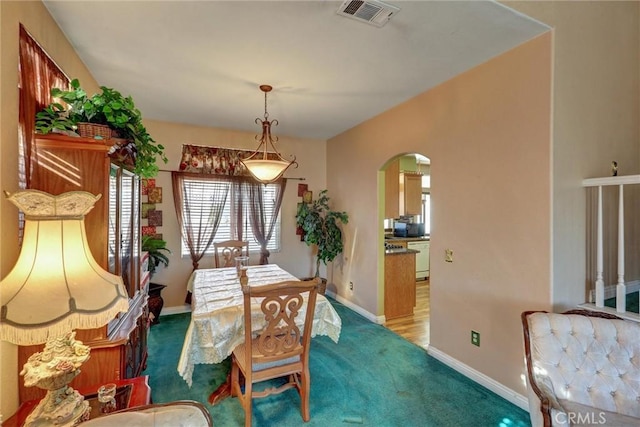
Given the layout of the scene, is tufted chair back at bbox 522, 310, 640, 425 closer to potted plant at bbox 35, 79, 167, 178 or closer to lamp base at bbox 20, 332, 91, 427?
lamp base at bbox 20, 332, 91, 427

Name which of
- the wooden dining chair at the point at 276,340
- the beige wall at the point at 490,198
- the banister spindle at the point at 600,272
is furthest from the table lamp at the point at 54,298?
the banister spindle at the point at 600,272

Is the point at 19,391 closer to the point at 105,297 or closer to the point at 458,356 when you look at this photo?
the point at 105,297

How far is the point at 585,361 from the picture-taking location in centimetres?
157

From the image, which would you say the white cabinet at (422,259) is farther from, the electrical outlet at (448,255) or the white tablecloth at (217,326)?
the white tablecloth at (217,326)

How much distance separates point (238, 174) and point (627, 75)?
4.32m

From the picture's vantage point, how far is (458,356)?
2639 millimetres

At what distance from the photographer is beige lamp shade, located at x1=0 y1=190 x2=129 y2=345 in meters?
0.96

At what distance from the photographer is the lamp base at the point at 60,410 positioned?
3.35ft

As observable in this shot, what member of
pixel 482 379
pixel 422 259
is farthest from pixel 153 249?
pixel 422 259

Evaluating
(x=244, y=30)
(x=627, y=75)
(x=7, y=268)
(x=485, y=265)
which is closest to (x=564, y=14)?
(x=627, y=75)

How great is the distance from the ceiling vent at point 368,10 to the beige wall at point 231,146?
2.32 metres

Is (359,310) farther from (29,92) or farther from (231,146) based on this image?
(29,92)

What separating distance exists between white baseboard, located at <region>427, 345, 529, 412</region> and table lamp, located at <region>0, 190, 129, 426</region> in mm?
2698

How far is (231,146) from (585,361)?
4355 mm
